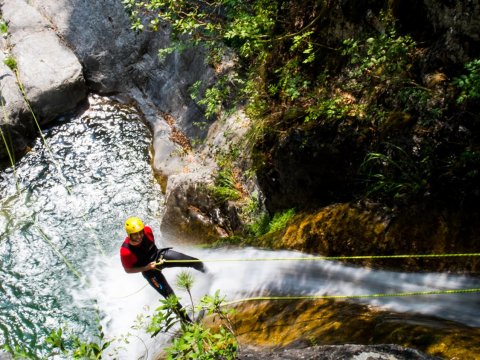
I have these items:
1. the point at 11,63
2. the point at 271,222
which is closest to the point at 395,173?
the point at 271,222

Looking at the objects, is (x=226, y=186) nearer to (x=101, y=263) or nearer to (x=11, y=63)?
(x=101, y=263)

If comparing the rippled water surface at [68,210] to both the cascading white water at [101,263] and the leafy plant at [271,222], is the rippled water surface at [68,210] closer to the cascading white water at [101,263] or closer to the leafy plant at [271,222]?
the cascading white water at [101,263]

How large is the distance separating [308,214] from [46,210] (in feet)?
20.8

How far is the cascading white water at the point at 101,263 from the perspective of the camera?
4305 millimetres

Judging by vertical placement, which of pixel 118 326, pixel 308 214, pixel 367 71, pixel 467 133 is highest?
pixel 367 71

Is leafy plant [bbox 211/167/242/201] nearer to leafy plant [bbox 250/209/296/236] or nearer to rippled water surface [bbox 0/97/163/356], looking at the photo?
leafy plant [bbox 250/209/296/236]

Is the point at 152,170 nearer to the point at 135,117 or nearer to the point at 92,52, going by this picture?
the point at 135,117

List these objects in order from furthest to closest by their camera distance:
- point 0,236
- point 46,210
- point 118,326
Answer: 1. point 46,210
2. point 0,236
3. point 118,326

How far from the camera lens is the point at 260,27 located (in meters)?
6.08

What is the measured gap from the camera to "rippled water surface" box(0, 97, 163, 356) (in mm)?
7152

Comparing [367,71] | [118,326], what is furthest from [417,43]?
[118,326]

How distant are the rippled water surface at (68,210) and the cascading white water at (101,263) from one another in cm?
2

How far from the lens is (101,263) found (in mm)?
8141

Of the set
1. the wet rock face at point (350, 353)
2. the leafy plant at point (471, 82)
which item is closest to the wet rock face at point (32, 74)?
the wet rock face at point (350, 353)
